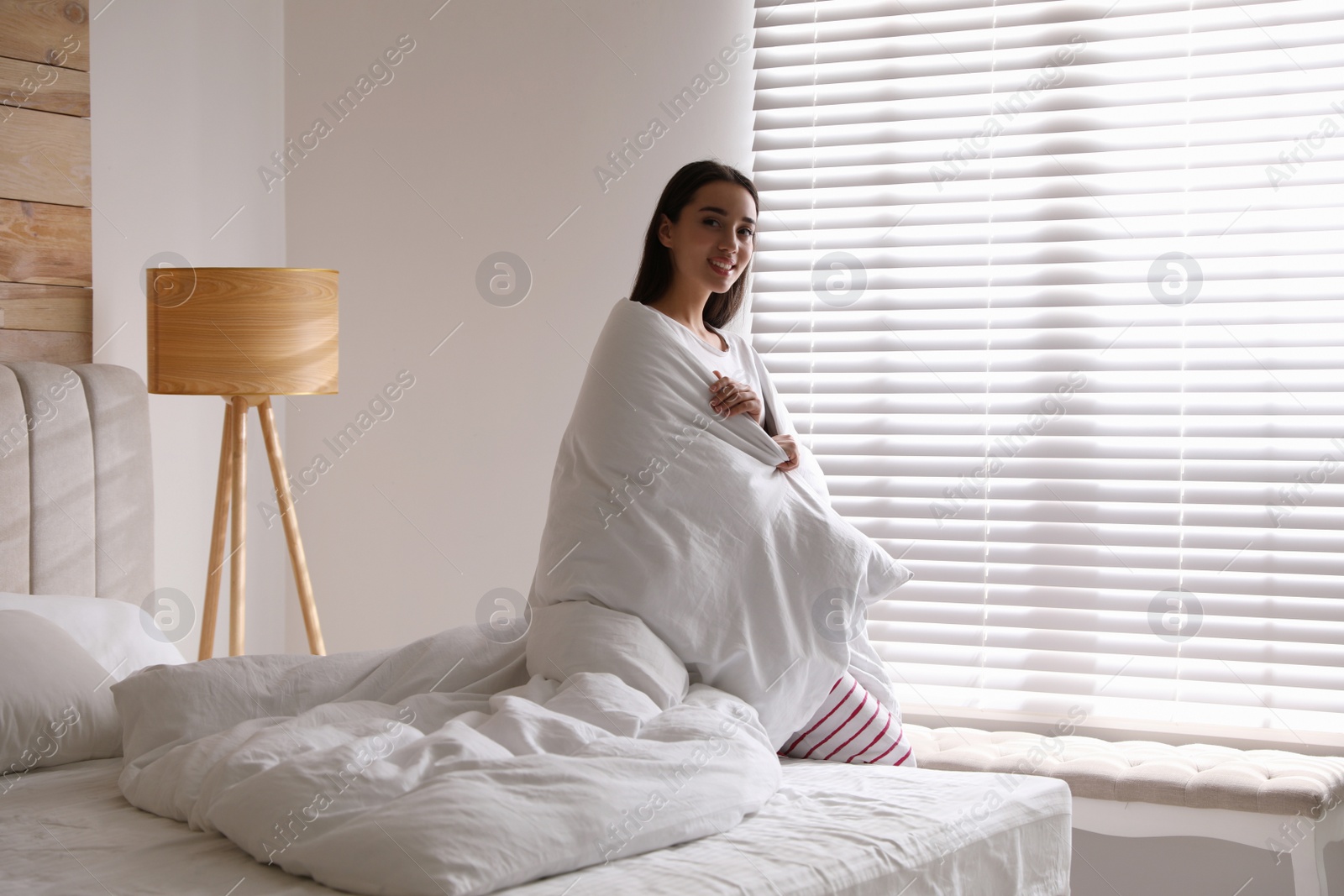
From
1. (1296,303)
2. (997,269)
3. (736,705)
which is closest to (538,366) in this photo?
(997,269)

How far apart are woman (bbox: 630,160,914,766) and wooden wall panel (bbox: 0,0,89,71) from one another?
1.44 meters

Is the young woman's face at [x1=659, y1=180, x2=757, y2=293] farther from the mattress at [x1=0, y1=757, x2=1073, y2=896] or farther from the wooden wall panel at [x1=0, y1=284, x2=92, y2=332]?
the wooden wall panel at [x1=0, y1=284, x2=92, y2=332]

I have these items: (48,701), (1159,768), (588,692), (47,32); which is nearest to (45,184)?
(47,32)

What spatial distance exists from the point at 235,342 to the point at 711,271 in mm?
1084

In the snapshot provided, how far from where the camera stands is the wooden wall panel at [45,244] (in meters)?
2.51

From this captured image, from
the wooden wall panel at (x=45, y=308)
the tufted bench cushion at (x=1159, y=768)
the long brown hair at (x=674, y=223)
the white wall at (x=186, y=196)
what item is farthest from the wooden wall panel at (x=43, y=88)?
the tufted bench cushion at (x=1159, y=768)

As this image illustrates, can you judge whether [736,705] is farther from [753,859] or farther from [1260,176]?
[1260,176]

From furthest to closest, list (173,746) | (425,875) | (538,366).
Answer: (538,366) < (173,746) < (425,875)

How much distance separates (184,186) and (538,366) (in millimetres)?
1052

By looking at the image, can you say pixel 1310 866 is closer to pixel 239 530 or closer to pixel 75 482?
pixel 239 530

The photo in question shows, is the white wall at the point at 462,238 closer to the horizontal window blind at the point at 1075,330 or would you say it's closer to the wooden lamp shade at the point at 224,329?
the horizontal window blind at the point at 1075,330

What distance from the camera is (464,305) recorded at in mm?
3365

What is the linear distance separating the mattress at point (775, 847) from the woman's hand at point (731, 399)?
0.65m

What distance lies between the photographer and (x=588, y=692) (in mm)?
1591
